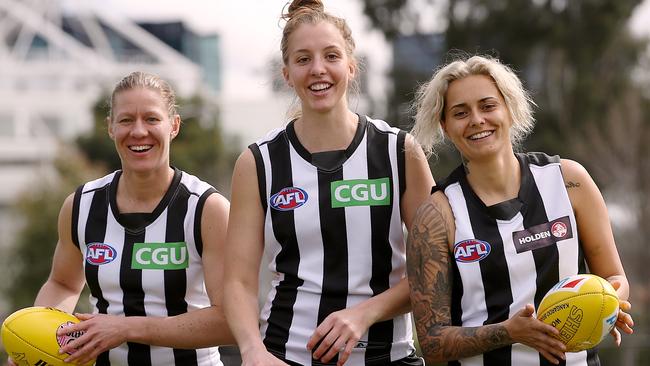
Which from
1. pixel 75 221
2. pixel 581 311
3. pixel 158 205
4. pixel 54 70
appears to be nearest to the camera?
pixel 581 311

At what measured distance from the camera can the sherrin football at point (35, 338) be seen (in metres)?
4.05

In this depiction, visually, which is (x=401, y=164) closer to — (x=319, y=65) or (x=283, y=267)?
(x=319, y=65)

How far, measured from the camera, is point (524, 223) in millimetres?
3816

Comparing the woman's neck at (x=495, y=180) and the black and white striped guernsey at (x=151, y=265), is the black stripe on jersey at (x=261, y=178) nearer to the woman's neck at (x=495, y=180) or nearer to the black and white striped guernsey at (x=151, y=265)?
the black and white striped guernsey at (x=151, y=265)

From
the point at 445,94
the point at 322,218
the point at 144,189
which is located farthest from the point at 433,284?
the point at 144,189

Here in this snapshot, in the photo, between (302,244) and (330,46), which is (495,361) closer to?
(302,244)

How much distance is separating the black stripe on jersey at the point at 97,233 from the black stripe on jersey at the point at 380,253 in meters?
1.24

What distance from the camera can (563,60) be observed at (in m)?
25.3

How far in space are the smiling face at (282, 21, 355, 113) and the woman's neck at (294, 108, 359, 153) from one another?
0.06m

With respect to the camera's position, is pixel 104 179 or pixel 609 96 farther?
pixel 609 96

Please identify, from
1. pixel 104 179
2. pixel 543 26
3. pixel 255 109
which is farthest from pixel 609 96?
pixel 255 109

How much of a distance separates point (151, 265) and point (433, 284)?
128cm

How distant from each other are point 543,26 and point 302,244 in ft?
72.7

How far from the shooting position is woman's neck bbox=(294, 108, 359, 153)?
4.04 meters
